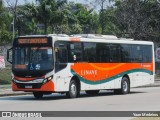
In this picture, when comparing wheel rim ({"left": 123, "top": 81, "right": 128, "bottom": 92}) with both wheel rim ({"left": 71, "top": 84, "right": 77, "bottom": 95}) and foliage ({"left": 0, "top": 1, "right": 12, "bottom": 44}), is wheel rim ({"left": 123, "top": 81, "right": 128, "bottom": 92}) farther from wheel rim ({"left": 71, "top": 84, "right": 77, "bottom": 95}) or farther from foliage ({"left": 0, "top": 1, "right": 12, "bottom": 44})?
foliage ({"left": 0, "top": 1, "right": 12, "bottom": 44})

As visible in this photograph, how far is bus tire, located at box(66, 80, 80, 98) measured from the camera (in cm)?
2500

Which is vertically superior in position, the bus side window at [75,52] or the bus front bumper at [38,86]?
the bus side window at [75,52]

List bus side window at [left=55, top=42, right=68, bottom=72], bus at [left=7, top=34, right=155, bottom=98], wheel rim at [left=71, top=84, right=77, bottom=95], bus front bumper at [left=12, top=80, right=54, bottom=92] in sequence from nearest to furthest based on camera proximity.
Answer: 1. bus front bumper at [left=12, top=80, right=54, bottom=92]
2. bus at [left=7, top=34, right=155, bottom=98]
3. bus side window at [left=55, top=42, right=68, bottom=72]
4. wheel rim at [left=71, top=84, right=77, bottom=95]

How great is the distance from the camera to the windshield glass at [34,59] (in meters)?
23.9

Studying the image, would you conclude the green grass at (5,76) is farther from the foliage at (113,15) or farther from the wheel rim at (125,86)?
the wheel rim at (125,86)

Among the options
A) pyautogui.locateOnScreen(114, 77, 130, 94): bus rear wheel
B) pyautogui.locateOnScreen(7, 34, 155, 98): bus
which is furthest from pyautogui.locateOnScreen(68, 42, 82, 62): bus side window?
pyautogui.locateOnScreen(114, 77, 130, 94): bus rear wheel

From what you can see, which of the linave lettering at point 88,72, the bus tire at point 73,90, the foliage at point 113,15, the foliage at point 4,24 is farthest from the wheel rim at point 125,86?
the foliage at point 113,15

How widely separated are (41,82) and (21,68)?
1.21 meters

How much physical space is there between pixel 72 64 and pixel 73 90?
125cm

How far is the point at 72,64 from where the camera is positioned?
25.1 m

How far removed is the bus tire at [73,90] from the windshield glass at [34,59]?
175 cm

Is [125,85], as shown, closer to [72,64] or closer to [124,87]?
[124,87]

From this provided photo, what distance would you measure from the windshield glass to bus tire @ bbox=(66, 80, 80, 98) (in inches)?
69.0

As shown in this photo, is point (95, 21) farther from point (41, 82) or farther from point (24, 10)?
point (41, 82)
